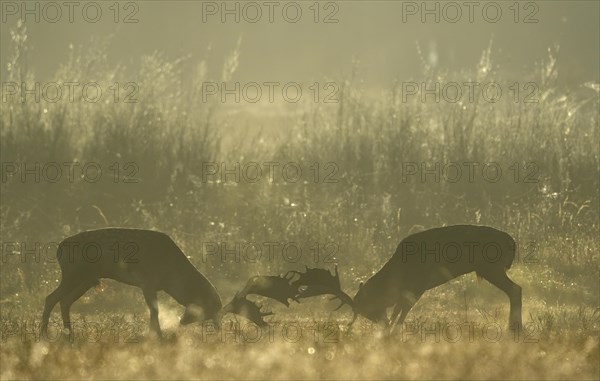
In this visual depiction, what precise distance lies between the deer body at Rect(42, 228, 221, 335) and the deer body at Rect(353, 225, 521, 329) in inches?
76.8

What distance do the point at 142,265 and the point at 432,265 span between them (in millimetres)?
3520

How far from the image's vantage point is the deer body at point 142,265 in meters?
15.0

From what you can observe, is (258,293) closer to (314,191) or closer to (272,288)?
(272,288)

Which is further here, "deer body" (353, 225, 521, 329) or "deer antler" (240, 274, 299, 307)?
"deer body" (353, 225, 521, 329)

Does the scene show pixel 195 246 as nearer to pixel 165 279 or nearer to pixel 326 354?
pixel 165 279

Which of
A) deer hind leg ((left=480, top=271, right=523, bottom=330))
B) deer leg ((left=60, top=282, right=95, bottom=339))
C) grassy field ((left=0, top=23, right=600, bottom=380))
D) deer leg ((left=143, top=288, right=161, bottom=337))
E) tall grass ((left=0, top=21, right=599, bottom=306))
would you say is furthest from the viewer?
tall grass ((left=0, top=21, right=599, bottom=306))

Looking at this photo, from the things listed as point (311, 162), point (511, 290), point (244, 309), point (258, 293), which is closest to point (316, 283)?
point (258, 293)

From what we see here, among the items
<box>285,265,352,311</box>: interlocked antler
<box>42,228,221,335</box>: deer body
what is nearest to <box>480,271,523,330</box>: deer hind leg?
<box>285,265,352,311</box>: interlocked antler

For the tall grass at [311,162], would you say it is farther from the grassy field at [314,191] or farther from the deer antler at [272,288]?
the deer antler at [272,288]

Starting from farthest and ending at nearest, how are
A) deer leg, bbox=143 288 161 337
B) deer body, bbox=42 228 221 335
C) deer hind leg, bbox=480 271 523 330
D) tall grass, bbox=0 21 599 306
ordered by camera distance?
A: tall grass, bbox=0 21 599 306, deer hind leg, bbox=480 271 523 330, deer body, bbox=42 228 221 335, deer leg, bbox=143 288 161 337

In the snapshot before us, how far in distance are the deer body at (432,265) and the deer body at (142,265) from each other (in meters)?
1.95

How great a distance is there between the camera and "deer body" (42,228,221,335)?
15031 millimetres

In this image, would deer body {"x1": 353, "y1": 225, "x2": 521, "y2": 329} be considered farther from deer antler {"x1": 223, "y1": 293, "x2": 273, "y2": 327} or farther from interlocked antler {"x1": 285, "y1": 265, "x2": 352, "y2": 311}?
deer antler {"x1": 223, "y1": 293, "x2": 273, "y2": 327}

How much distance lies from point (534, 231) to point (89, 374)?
55.1ft
